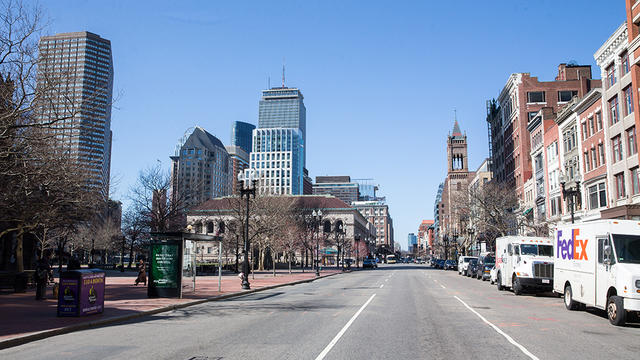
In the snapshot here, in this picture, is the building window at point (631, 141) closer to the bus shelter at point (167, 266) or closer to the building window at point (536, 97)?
the bus shelter at point (167, 266)

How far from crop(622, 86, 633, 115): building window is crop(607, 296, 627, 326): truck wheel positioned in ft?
84.0

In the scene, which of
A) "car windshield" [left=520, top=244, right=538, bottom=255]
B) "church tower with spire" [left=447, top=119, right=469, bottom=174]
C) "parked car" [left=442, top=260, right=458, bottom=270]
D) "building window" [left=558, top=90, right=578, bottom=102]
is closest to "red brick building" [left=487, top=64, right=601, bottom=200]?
"building window" [left=558, top=90, right=578, bottom=102]

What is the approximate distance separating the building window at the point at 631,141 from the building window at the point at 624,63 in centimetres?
421

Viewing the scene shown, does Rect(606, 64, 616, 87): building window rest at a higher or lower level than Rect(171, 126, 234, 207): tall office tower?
lower

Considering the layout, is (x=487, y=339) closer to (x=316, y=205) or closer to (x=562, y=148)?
(x=562, y=148)

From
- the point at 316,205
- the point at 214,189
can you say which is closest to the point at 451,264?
the point at 316,205

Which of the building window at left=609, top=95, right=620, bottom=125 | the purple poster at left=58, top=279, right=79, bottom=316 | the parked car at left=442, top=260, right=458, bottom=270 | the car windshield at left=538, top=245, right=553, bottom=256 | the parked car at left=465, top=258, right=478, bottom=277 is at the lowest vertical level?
the parked car at left=442, top=260, right=458, bottom=270

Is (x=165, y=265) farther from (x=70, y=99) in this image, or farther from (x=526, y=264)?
(x=526, y=264)

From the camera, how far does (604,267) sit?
47.7ft

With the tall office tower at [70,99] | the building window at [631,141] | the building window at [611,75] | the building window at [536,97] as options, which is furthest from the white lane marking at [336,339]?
the building window at [536,97]

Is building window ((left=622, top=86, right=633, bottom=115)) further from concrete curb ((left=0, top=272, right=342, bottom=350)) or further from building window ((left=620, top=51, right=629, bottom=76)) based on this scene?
concrete curb ((left=0, top=272, right=342, bottom=350))

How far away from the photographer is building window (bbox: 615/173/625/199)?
36344 millimetres

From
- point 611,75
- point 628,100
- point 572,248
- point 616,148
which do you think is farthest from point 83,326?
point 611,75

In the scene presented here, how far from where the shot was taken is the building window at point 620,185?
1431 inches
